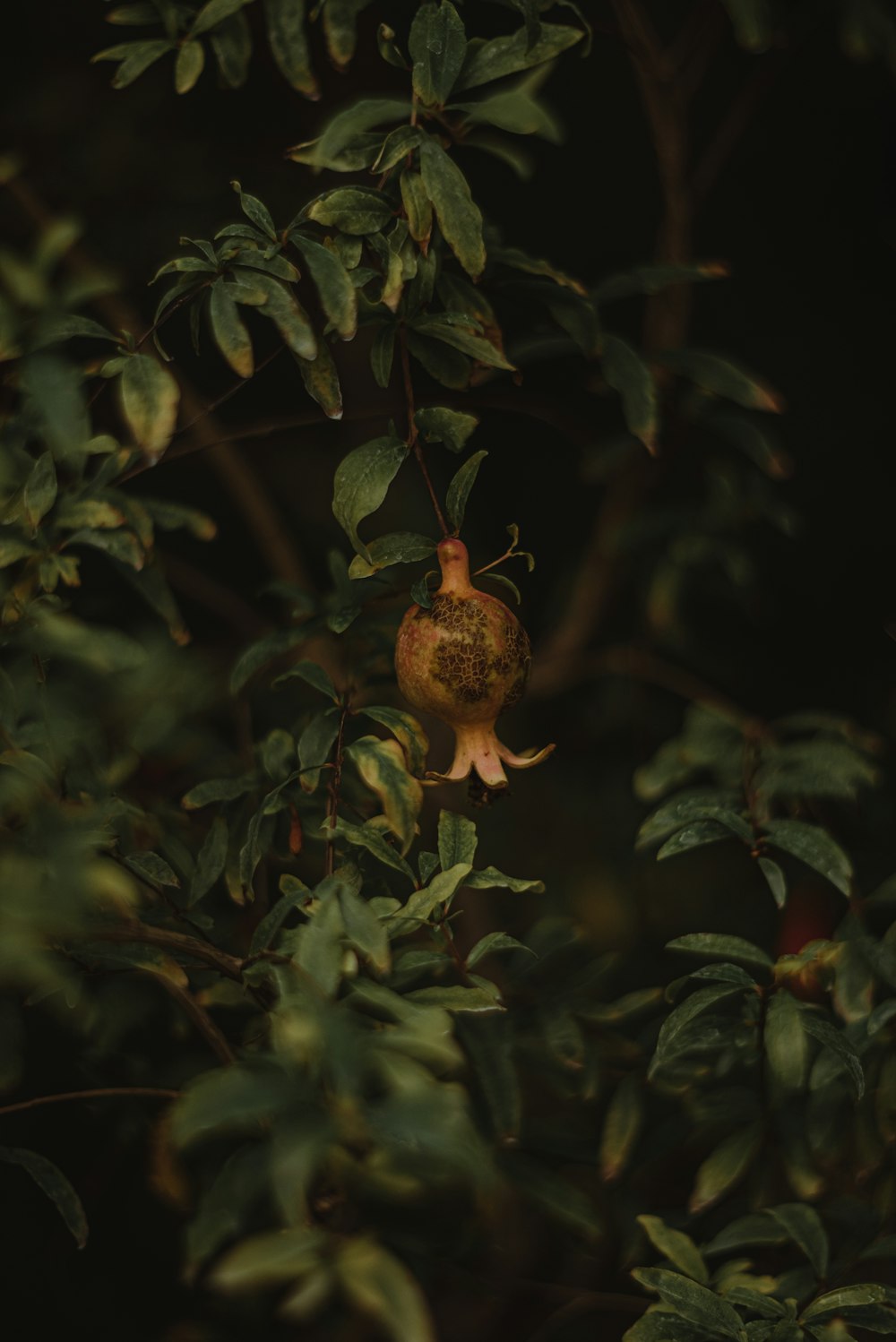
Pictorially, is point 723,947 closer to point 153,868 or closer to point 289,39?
point 153,868

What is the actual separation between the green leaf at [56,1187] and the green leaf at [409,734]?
0.29 metres

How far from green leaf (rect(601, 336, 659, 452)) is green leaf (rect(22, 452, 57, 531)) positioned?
35 cm

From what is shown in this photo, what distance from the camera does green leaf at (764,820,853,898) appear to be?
2.22 feet

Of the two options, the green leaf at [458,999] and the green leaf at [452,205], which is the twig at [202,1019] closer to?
the green leaf at [458,999]

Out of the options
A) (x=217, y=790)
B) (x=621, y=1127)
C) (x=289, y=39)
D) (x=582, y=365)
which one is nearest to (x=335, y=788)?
(x=217, y=790)

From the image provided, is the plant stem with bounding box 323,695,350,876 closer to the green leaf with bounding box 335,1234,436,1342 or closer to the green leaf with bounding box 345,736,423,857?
the green leaf with bounding box 345,736,423,857

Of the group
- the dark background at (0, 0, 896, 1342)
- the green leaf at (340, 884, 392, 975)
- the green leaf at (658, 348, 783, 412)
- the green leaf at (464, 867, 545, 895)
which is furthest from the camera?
the dark background at (0, 0, 896, 1342)

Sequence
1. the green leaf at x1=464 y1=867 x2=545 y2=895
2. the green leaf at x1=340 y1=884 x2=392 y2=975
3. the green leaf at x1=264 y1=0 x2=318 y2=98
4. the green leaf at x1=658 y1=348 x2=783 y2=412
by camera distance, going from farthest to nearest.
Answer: the green leaf at x1=658 y1=348 x2=783 y2=412 < the green leaf at x1=264 y1=0 x2=318 y2=98 < the green leaf at x1=464 y1=867 x2=545 y2=895 < the green leaf at x1=340 y1=884 x2=392 y2=975

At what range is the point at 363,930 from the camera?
19.4 inches

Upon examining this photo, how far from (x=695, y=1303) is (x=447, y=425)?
470 mm

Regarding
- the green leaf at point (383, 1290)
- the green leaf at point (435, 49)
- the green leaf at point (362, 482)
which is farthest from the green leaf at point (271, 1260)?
the green leaf at point (435, 49)

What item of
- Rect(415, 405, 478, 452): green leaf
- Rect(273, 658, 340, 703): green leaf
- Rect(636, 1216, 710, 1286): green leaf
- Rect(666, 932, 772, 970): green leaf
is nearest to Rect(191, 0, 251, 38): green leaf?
Rect(415, 405, 478, 452): green leaf

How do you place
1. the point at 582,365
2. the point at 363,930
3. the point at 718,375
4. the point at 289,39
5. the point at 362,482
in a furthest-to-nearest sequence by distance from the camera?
the point at 582,365
the point at 718,375
the point at 289,39
the point at 362,482
the point at 363,930

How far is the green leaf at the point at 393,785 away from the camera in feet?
1.98
